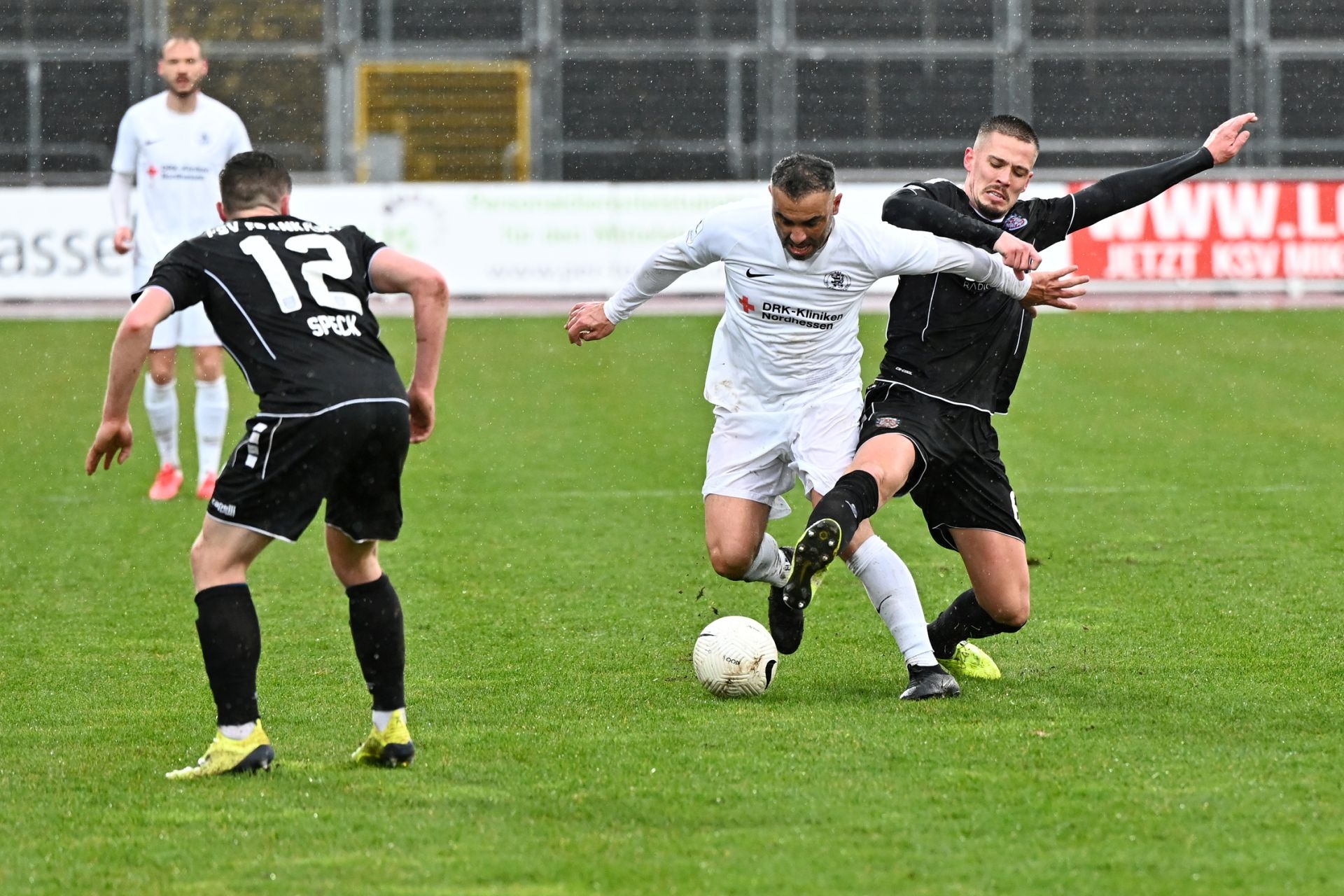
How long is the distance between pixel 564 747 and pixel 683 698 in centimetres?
75

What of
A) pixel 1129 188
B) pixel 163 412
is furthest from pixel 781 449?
pixel 163 412

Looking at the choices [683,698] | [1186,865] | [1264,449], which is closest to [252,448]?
[683,698]

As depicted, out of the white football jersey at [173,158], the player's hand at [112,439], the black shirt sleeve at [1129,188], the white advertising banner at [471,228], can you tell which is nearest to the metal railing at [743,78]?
the white advertising banner at [471,228]

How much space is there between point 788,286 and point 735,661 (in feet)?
4.09

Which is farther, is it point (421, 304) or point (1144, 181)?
point (1144, 181)

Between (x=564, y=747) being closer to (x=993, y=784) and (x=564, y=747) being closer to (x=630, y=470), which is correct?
(x=993, y=784)

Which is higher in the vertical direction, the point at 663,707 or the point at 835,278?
the point at 835,278

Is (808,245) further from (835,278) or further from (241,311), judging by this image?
(241,311)

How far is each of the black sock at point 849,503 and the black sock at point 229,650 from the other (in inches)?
64.1

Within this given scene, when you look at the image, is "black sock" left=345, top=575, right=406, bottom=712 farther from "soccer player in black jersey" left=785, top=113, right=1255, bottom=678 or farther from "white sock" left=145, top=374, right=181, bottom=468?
"white sock" left=145, top=374, right=181, bottom=468

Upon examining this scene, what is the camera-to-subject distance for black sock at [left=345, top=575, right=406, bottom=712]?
492cm

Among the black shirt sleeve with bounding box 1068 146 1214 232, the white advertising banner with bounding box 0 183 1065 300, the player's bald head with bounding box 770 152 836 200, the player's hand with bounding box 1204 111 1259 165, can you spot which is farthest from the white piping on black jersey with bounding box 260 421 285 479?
the white advertising banner with bounding box 0 183 1065 300

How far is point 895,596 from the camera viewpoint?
5914 mm

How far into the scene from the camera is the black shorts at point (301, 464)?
15.5ft
